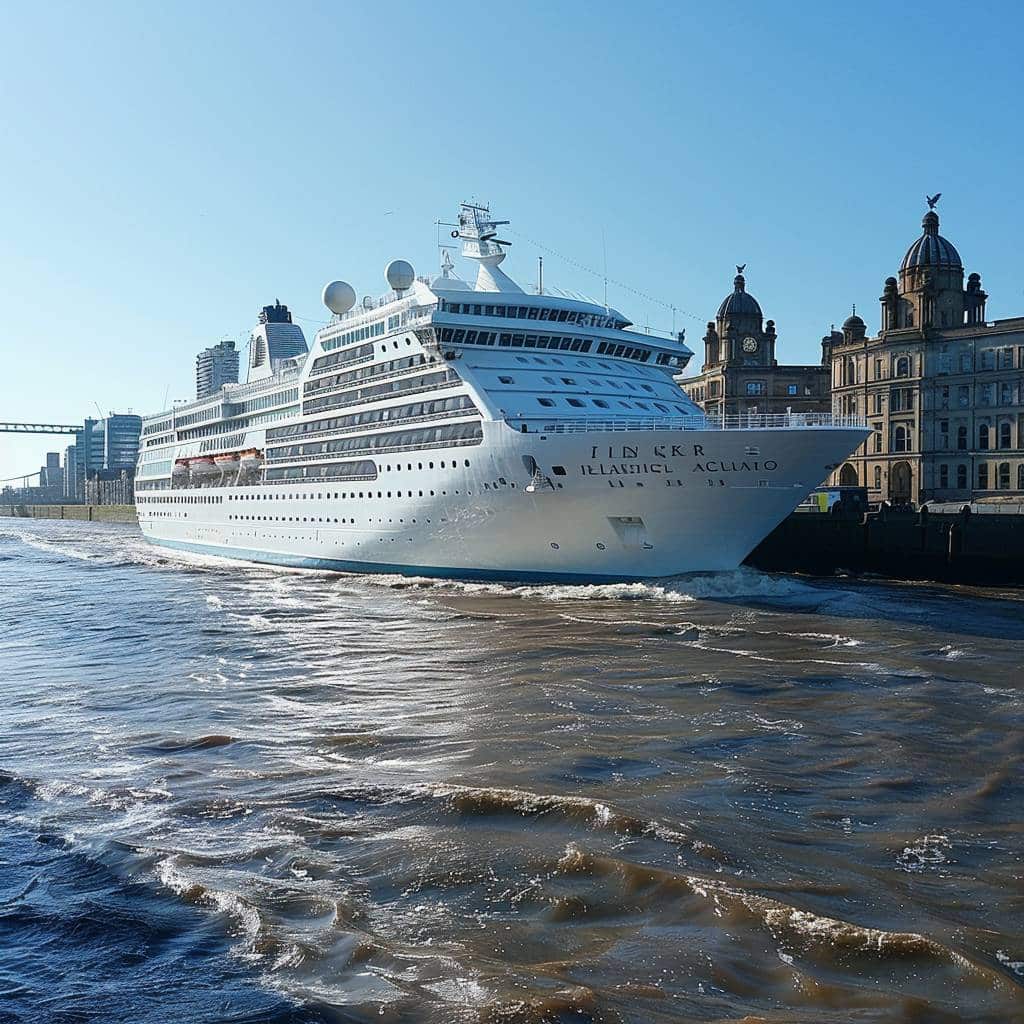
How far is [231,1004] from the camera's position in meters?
6.88

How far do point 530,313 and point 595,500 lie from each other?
9.48m

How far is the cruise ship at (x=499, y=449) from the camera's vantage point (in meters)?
26.7

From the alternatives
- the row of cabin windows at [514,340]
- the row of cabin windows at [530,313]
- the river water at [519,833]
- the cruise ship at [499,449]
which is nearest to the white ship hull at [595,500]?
the cruise ship at [499,449]

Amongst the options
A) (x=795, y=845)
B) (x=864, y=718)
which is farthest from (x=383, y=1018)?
(x=864, y=718)

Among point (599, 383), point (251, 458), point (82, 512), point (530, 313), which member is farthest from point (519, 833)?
point (82, 512)

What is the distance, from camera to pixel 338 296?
4809 centimetres

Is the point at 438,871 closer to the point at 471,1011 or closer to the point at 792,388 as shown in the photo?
the point at 471,1011

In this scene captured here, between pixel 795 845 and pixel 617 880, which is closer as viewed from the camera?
pixel 617 880

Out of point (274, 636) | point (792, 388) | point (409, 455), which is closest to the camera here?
point (274, 636)

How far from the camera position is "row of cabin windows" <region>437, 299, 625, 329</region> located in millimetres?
33469

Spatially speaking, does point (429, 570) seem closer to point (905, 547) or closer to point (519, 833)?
point (905, 547)

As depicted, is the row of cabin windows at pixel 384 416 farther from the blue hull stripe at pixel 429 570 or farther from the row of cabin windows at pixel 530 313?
the blue hull stripe at pixel 429 570

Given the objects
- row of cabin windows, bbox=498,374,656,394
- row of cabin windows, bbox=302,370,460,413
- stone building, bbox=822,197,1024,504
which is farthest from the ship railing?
stone building, bbox=822,197,1024,504

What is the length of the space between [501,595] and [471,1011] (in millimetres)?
22822
